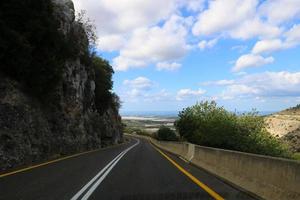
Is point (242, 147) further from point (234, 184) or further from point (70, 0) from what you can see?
point (234, 184)

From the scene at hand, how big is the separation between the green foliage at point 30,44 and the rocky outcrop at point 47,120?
902 mm

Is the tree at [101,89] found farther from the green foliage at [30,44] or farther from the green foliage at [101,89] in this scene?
the green foliage at [30,44]

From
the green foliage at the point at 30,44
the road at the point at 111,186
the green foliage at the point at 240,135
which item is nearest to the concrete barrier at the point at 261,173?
the road at the point at 111,186

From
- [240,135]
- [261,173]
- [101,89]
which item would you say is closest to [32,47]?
[261,173]

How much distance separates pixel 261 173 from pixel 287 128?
85651mm

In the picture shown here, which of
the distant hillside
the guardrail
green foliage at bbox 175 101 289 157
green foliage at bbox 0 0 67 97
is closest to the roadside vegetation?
green foliage at bbox 0 0 67 97

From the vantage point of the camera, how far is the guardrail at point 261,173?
28.8 ft

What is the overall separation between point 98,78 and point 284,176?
225ft

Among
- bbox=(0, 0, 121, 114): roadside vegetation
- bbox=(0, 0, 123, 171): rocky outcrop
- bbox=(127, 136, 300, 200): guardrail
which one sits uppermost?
bbox=(0, 0, 121, 114): roadside vegetation

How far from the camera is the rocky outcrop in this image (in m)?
22.3

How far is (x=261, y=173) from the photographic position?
10602 millimetres

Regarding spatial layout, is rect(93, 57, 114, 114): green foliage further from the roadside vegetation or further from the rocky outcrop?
the roadside vegetation

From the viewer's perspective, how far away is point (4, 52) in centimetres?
2448

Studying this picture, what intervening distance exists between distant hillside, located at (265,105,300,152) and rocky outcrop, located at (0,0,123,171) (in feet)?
Answer: 151
